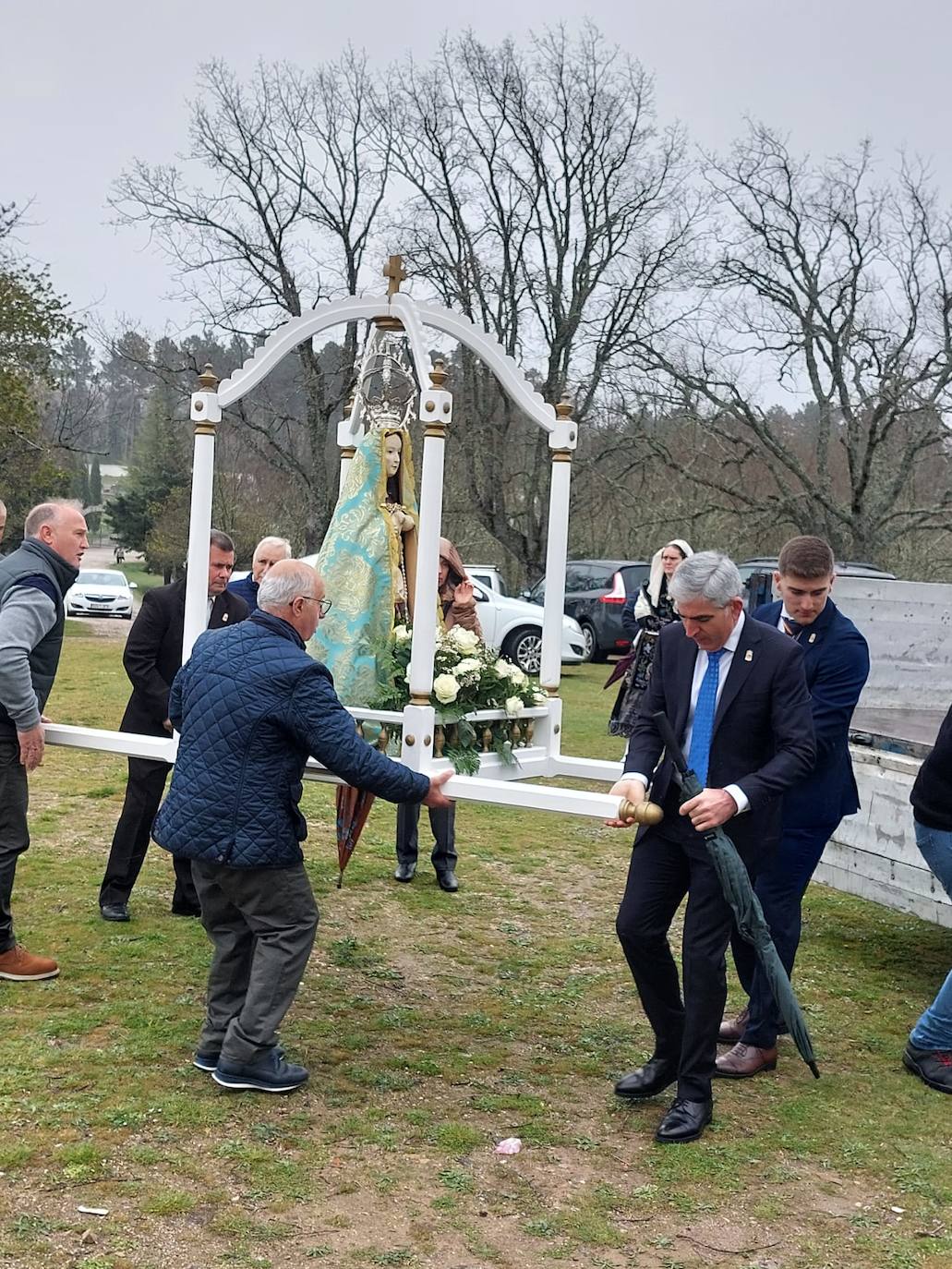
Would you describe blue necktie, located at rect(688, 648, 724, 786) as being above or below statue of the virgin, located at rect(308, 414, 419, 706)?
below

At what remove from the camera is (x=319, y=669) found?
421 cm

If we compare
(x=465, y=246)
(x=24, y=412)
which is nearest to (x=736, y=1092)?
(x=24, y=412)

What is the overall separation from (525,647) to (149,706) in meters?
12.8

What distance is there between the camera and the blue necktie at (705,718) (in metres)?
4.20

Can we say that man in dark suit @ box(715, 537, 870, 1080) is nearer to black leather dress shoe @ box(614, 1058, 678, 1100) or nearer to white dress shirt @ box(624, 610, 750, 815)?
black leather dress shoe @ box(614, 1058, 678, 1100)

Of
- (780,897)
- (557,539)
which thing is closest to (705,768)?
(780,897)

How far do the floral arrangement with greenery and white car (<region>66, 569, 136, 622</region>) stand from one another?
80.3 ft

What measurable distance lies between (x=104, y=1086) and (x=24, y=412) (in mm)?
20623

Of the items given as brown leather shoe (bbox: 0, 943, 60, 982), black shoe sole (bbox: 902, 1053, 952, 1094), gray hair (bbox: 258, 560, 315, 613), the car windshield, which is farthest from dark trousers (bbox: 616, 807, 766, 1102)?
the car windshield

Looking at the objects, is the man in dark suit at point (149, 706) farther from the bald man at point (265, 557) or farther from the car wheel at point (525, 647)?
the car wheel at point (525, 647)

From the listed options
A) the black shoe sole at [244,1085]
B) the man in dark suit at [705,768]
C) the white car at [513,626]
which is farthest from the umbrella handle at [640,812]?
the white car at [513,626]

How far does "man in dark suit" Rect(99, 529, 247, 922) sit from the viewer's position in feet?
20.3

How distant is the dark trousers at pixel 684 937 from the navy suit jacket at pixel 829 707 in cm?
77

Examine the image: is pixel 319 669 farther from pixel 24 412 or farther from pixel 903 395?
pixel 903 395
